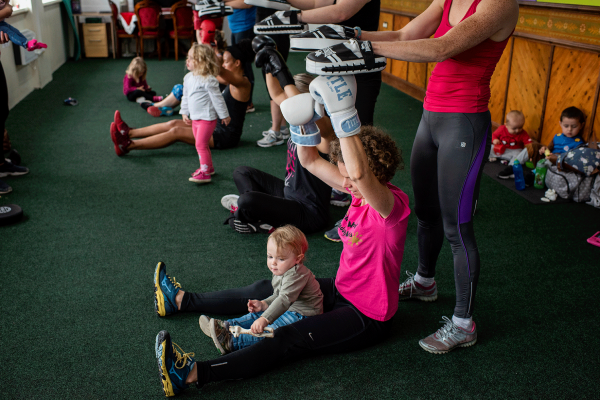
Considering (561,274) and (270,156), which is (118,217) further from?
(561,274)

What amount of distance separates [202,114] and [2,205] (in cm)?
134

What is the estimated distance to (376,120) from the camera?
521 centimetres

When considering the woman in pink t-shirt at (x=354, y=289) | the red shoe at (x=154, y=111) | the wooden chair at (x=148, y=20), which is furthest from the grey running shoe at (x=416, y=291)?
the wooden chair at (x=148, y=20)

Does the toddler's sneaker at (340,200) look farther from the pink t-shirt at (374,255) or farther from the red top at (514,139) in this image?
the red top at (514,139)

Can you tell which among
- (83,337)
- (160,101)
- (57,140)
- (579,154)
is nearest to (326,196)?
(83,337)

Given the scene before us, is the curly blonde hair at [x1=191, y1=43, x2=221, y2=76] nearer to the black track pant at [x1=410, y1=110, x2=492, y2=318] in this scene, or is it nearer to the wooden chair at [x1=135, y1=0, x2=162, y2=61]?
the black track pant at [x1=410, y1=110, x2=492, y2=318]

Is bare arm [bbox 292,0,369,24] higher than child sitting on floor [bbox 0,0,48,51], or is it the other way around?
bare arm [bbox 292,0,369,24]

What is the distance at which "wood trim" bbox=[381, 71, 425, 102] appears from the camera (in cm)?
604

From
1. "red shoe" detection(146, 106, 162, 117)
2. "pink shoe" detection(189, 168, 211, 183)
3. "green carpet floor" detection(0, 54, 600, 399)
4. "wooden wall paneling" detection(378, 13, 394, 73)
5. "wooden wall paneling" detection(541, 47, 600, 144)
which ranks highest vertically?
"wooden wall paneling" detection(378, 13, 394, 73)

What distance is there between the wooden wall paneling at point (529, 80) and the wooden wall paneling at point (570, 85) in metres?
0.07

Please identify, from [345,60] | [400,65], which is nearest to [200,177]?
[345,60]

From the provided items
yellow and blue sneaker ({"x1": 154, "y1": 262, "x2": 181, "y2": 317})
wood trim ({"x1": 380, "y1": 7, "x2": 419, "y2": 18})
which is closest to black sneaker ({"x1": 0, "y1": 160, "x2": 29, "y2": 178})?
yellow and blue sneaker ({"x1": 154, "y1": 262, "x2": 181, "y2": 317})

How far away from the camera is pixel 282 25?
223cm

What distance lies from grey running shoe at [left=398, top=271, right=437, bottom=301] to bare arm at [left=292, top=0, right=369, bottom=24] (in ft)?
3.90
